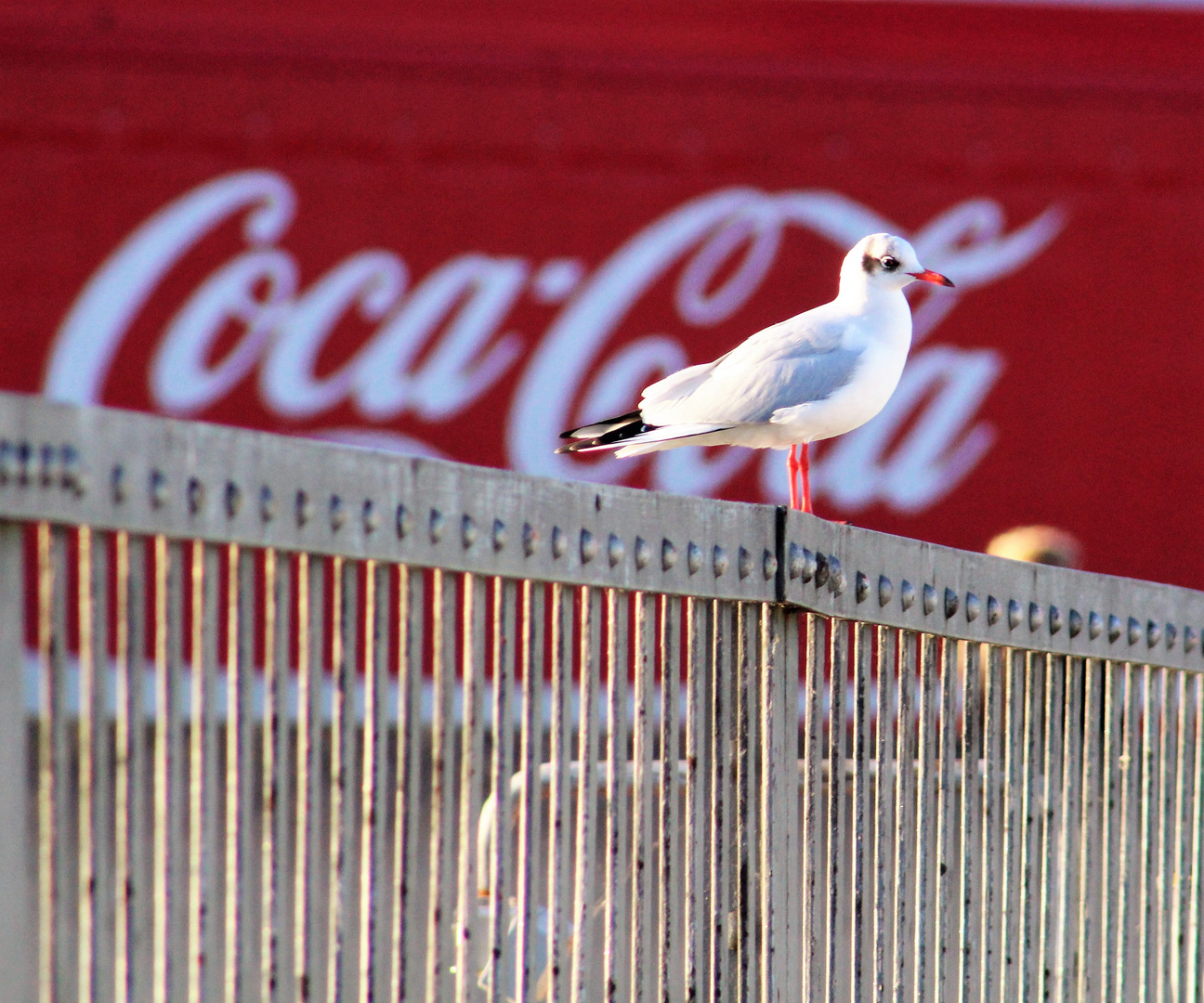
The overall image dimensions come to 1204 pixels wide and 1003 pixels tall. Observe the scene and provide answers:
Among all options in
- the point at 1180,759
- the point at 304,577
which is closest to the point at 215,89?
the point at 1180,759

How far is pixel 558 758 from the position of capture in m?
2.10

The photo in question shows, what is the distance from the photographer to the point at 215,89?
6906 mm

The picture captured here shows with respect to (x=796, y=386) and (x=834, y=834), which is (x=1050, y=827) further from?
(x=796, y=386)

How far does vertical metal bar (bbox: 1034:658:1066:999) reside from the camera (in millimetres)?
2707

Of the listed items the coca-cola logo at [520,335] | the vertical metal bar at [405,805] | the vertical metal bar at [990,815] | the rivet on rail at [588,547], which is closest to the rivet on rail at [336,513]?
the vertical metal bar at [405,805]

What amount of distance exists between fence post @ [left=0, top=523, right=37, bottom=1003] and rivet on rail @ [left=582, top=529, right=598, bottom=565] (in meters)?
0.69

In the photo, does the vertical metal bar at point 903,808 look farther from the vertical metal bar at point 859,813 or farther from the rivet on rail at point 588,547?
the rivet on rail at point 588,547

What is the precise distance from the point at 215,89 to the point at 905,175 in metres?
2.69

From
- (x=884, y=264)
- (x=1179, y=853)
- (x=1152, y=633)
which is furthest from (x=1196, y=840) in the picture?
(x=884, y=264)

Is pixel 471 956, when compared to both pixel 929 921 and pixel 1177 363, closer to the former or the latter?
pixel 929 921

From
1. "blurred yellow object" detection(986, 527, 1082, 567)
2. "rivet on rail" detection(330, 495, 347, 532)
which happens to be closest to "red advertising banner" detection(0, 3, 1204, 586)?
"blurred yellow object" detection(986, 527, 1082, 567)

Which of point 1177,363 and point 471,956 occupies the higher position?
point 1177,363

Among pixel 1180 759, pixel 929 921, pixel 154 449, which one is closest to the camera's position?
pixel 154 449

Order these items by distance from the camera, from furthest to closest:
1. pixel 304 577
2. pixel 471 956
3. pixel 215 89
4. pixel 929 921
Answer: pixel 215 89, pixel 929 921, pixel 471 956, pixel 304 577
